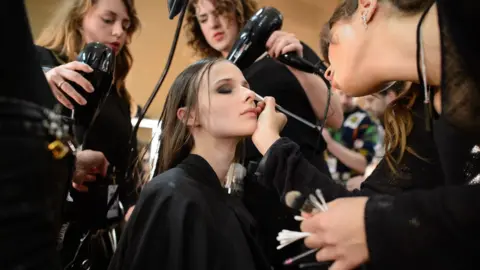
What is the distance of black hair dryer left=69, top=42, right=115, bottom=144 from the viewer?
3.03 feet

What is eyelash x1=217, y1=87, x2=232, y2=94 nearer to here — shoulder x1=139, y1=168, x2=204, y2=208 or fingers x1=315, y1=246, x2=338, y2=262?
shoulder x1=139, y1=168, x2=204, y2=208

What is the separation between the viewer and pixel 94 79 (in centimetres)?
93

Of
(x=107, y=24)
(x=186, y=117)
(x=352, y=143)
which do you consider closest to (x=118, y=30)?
(x=107, y=24)

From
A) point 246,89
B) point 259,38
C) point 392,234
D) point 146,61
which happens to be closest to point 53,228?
point 392,234

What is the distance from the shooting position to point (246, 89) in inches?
41.6

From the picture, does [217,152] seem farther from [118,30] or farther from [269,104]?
[118,30]

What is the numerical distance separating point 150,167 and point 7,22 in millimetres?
784

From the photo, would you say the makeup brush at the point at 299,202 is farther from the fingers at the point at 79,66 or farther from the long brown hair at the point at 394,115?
the fingers at the point at 79,66

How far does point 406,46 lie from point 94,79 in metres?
0.58

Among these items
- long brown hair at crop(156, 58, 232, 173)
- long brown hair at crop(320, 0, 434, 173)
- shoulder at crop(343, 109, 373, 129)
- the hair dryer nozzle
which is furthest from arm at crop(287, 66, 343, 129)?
shoulder at crop(343, 109, 373, 129)

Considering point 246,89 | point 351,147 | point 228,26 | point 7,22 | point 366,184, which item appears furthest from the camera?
point 351,147

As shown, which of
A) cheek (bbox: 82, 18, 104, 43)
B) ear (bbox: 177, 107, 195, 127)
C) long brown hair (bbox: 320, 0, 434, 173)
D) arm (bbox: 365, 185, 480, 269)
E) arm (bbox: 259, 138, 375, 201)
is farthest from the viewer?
cheek (bbox: 82, 18, 104, 43)

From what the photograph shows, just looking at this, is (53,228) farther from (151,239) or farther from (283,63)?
(283,63)

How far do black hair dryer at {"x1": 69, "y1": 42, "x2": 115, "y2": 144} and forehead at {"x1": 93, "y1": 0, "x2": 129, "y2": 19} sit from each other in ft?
1.16
